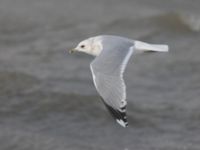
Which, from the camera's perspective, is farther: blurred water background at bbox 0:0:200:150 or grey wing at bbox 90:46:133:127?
blurred water background at bbox 0:0:200:150

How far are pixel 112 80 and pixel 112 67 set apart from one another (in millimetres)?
157

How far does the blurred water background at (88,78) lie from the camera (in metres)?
5.71

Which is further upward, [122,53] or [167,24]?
[122,53]

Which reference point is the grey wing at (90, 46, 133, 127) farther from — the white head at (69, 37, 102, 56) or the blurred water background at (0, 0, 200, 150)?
the blurred water background at (0, 0, 200, 150)

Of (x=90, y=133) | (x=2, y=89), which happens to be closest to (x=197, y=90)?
(x=90, y=133)

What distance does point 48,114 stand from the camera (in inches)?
241

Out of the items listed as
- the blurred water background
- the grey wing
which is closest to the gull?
the grey wing

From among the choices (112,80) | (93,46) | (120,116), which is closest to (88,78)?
(93,46)

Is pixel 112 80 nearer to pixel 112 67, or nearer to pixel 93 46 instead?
pixel 112 67

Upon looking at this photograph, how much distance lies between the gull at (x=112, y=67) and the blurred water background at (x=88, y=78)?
0.78 meters

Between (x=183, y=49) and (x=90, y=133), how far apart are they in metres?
1.93

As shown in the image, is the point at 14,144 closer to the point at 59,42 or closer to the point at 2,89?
the point at 2,89

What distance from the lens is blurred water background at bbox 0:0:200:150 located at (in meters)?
5.71

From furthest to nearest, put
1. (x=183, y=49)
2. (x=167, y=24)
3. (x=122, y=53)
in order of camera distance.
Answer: (x=167, y=24)
(x=183, y=49)
(x=122, y=53)
